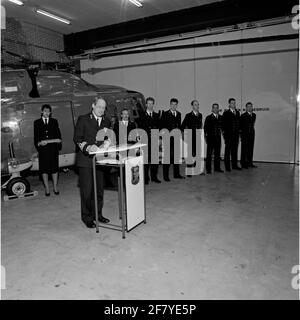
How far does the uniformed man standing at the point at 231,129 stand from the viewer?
716 centimetres

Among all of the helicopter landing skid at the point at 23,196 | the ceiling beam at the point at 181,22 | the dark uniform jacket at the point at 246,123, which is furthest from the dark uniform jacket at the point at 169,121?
the helicopter landing skid at the point at 23,196

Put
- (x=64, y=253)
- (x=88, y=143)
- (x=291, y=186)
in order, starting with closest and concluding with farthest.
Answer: (x=64, y=253) → (x=88, y=143) → (x=291, y=186)

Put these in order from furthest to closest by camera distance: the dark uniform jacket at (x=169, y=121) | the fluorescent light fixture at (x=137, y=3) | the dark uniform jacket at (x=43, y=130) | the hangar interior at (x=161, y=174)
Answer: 1. the fluorescent light fixture at (x=137, y=3)
2. the dark uniform jacket at (x=169, y=121)
3. the dark uniform jacket at (x=43, y=130)
4. the hangar interior at (x=161, y=174)

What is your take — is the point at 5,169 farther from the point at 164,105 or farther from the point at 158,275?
the point at 164,105

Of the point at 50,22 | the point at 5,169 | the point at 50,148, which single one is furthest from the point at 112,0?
the point at 5,169

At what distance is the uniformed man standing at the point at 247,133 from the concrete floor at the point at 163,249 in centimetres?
211

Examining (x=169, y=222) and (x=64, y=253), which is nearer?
(x=64, y=253)

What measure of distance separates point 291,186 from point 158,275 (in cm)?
408

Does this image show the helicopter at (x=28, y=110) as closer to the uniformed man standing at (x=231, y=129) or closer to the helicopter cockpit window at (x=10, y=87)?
the helicopter cockpit window at (x=10, y=87)

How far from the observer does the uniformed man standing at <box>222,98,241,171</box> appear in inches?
282

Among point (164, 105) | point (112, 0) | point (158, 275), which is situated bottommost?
point (158, 275)

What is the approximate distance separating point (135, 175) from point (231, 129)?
408 cm

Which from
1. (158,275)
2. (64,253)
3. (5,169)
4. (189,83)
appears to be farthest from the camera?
(189,83)

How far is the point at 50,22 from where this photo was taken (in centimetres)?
865
